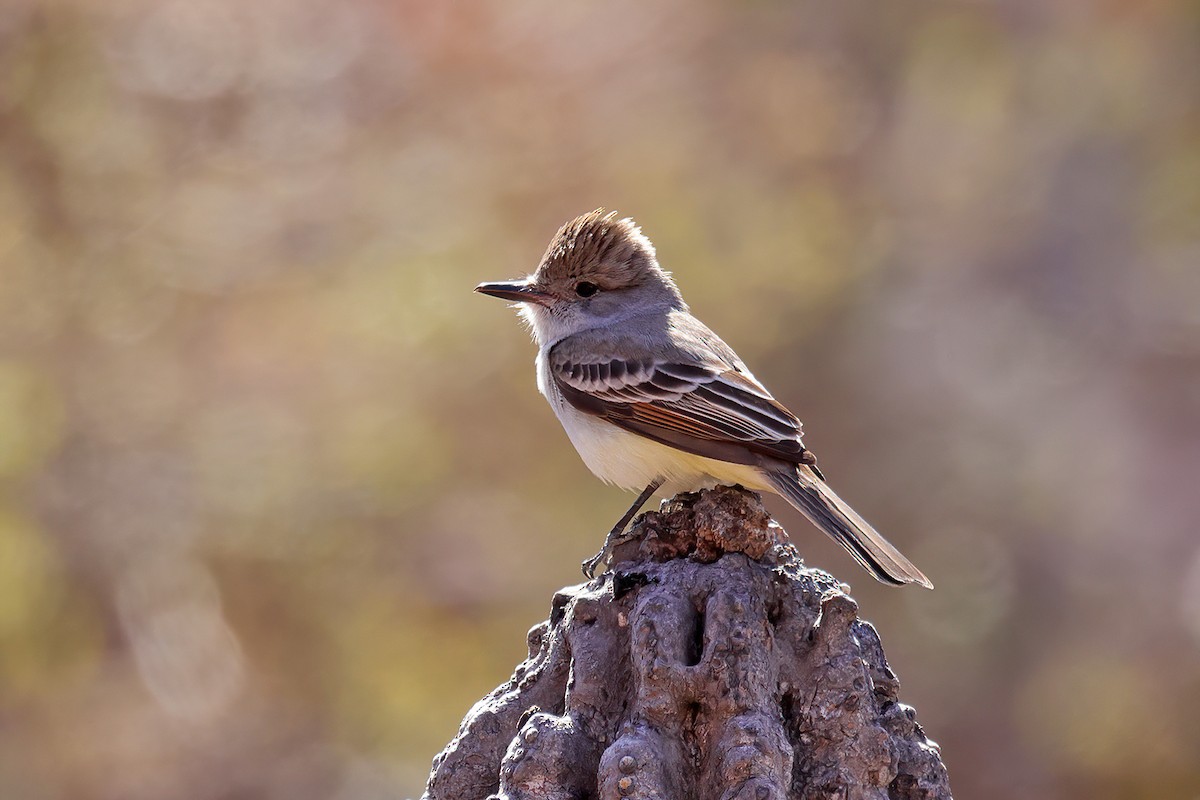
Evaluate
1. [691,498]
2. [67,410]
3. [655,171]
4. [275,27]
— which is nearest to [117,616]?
[67,410]

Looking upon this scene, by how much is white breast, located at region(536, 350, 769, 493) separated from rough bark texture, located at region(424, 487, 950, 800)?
1012 millimetres

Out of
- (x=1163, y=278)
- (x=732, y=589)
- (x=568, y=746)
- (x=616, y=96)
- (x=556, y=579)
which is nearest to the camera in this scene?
(x=568, y=746)

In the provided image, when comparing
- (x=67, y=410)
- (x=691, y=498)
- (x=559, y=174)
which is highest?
(x=559, y=174)

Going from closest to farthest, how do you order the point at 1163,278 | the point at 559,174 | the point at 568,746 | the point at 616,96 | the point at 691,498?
1. the point at 568,746
2. the point at 691,498
3. the point at 559,174
4. the point at 616,96
5. the point at 1163,278

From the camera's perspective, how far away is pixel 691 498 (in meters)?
4.42

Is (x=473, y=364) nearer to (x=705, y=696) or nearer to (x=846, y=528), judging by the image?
(x=846, y=528)

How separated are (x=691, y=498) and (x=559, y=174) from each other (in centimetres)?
800

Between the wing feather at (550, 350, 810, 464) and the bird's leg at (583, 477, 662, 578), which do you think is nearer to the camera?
the bird's leg at (583, 477, 662, 578)

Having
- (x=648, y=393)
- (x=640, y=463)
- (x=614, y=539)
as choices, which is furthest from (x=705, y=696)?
(x=648, y=393)

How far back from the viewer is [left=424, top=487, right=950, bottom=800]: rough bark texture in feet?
11.5

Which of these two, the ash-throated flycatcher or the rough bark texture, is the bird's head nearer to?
the ash-throated flycatcher

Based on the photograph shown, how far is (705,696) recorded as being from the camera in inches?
142

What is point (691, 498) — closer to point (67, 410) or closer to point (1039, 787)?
point (67, 410)

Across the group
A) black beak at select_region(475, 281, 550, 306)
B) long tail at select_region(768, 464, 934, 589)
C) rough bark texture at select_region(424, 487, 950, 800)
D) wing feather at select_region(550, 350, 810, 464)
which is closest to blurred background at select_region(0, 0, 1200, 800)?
black beak at select_region(475, 281, 550, 306)
